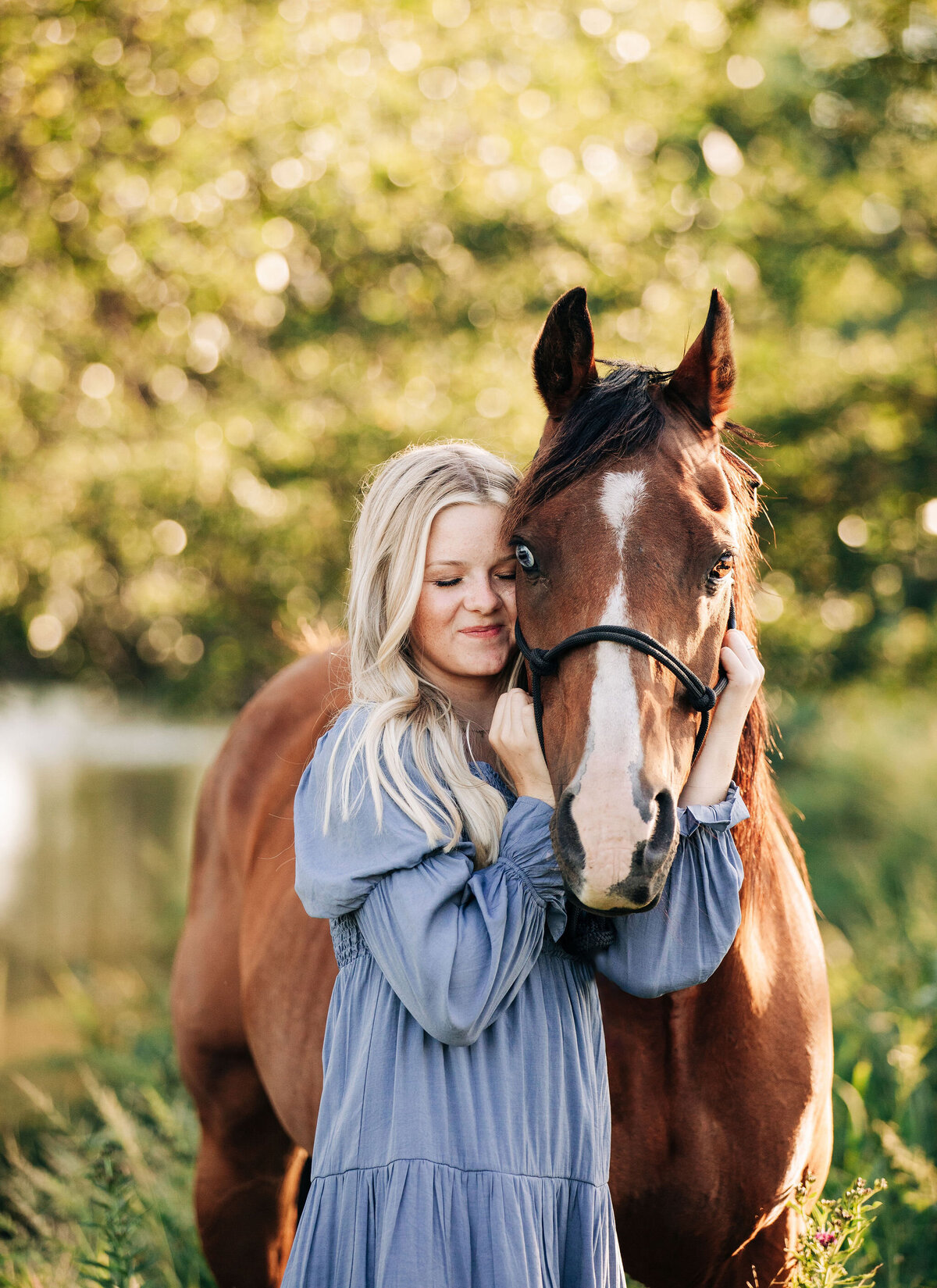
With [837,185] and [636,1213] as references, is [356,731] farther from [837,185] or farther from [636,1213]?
[837,185]

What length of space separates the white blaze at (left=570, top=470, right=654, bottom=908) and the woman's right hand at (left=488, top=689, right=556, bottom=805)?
0.19 meters

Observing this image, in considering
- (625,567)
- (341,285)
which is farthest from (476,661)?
(341,285)

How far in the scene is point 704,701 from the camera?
151cm

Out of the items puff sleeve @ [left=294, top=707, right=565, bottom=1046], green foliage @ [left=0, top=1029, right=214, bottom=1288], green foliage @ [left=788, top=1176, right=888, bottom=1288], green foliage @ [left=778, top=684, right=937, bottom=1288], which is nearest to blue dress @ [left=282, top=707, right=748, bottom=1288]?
puff sleeve @ [left=294, top=707, right=565, bottom=1046]

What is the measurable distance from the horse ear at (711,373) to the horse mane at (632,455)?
0.06m

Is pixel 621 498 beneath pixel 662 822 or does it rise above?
above

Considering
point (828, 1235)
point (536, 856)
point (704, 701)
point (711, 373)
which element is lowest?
point (828, 1235)

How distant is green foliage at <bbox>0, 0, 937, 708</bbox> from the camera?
442cm

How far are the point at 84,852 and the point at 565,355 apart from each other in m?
11.3

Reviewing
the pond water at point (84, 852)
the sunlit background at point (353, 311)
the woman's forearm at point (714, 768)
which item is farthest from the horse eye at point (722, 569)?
the pond water at point (84, 852)

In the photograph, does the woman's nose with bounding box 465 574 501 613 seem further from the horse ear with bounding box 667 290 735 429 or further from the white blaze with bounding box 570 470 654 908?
the horse ear with bounding box 667 290 735 429

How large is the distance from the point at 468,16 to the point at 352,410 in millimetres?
2191

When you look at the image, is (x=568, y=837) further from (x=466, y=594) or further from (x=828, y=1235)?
(x=828, y=1235)

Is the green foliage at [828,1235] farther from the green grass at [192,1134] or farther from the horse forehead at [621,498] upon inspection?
the horse forehead at [621,498]
